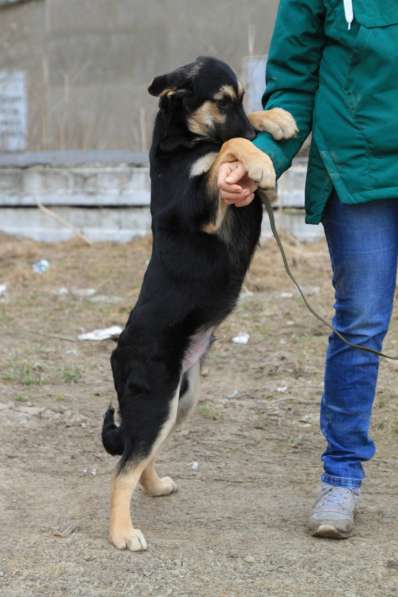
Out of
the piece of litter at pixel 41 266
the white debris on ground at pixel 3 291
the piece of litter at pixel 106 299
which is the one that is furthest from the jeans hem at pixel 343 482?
the piece of litter at pixel 41 266

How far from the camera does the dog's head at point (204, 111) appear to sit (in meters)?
3.43

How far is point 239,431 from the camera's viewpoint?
4.72 meters

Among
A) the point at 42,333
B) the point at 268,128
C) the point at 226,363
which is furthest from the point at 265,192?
the point at 42,333

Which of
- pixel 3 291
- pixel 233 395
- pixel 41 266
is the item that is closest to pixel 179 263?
pixel 233 395

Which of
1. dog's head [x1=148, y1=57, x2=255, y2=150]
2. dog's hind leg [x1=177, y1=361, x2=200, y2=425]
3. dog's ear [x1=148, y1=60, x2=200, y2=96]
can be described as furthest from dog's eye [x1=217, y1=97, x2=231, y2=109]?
dog's hind leg [x1=177, y1=361, x2=200, y2=425]

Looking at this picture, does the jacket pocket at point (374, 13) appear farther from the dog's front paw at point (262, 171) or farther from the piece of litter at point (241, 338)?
the piece of litter at point (241, 338)

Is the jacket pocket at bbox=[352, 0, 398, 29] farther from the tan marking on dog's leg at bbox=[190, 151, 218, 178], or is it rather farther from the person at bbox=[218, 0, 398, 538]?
the tan marking on dog's leg at bbox=[190, 151, 218, 178]

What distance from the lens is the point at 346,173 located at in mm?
3205

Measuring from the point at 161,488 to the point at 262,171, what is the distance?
1.52 meters

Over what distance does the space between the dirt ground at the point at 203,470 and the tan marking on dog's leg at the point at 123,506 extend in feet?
0.21

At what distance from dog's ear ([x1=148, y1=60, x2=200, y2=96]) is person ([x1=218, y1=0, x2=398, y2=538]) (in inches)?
11.7

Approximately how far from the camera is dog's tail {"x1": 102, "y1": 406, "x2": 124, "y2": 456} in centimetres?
353

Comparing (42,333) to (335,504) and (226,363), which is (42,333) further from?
(335,504)

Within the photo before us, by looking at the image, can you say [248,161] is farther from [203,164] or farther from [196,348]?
[196,348]
